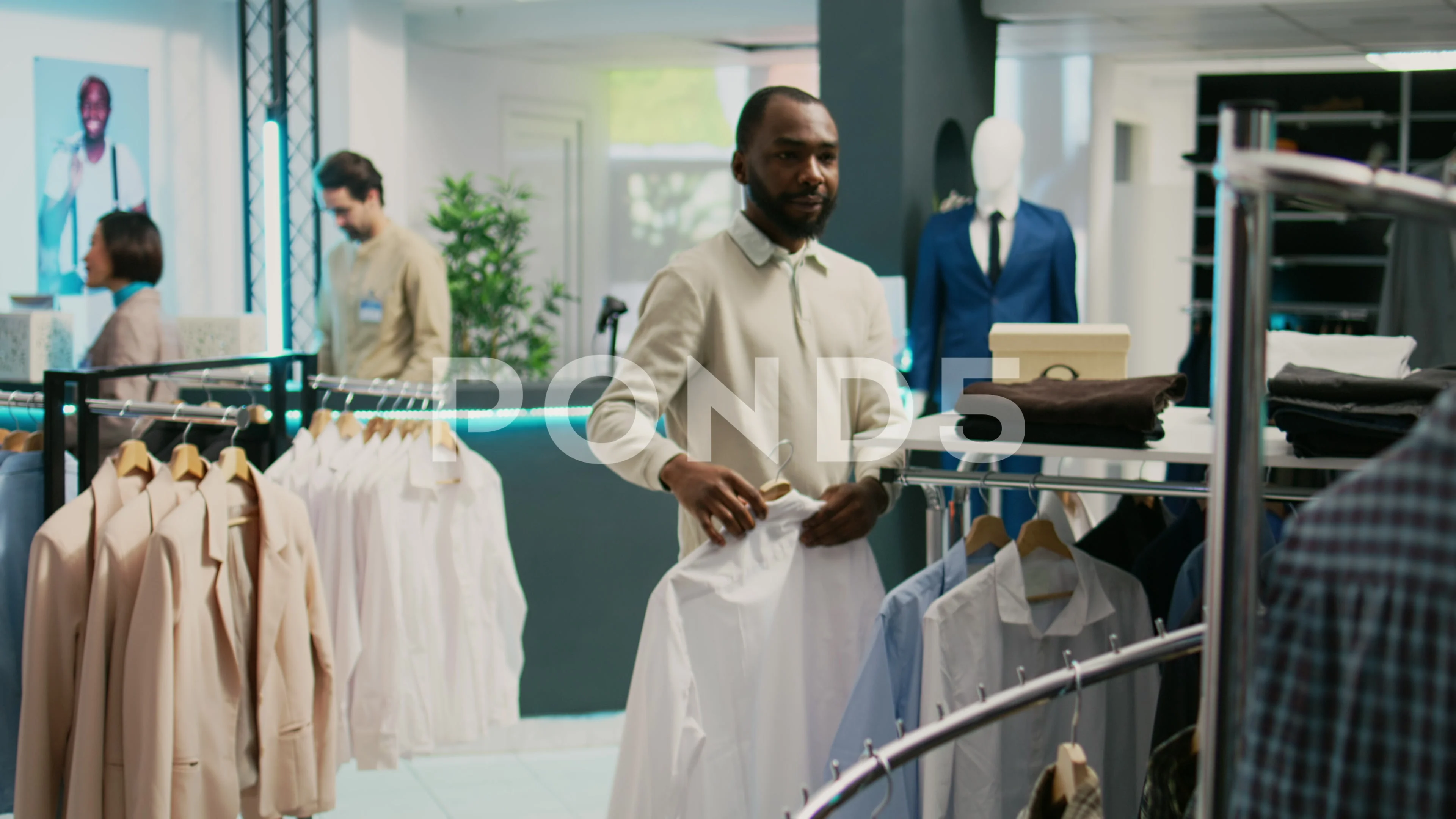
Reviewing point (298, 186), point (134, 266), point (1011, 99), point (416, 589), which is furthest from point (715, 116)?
point (416, 589)

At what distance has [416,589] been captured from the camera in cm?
287

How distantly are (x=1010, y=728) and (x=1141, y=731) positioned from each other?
0.61ft

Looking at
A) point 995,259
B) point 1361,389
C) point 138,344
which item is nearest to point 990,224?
point 995,259

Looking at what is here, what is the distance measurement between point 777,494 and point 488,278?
18.5 ft

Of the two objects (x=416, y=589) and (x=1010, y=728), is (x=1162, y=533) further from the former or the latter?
(x=416, y=589)

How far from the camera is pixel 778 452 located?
2004mm

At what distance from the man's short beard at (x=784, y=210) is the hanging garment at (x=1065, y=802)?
1.05 m

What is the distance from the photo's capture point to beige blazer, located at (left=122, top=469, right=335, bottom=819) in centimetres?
193

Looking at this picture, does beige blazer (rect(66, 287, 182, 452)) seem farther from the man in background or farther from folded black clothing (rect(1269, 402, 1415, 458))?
folded black clothing (rect(1269, 402, 1415, 458))

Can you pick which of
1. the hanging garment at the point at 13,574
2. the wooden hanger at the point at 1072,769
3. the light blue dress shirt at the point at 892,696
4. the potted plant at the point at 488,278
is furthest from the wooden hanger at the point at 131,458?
the potted plant at the point at 488,278

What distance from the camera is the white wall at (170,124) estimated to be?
19.4 ft

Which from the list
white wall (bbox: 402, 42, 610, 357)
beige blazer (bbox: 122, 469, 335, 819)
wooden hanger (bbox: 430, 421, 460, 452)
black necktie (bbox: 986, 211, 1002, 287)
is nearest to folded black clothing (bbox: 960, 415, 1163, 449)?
beige blazer (bbox: 122, 469, 335, 819)

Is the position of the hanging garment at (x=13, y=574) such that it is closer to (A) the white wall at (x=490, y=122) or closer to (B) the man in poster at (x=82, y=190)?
(B) the man in poster at (x=82, y=190)

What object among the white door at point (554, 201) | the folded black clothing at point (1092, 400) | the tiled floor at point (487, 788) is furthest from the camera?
the white door at point (554, 201)
